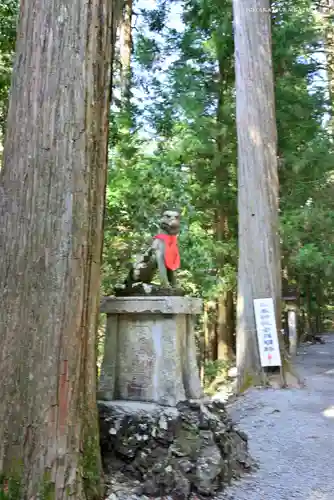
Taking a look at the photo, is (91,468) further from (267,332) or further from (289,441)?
(267,332)

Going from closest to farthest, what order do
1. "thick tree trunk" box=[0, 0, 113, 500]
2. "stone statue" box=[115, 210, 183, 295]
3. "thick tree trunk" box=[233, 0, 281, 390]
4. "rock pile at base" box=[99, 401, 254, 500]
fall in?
1. "thick tree trunk" box=[0, 0, 113, 500]
2. "rock pile at base" box=[99, 401, 254, 500]
3. "stone statue" box=[115, 210, 183, 295]
4. "thick tree trunk" box=[233, 0, 281, 390]

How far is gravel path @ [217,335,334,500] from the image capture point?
326 cm

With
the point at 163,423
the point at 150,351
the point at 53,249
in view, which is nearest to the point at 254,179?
the point at 150,351

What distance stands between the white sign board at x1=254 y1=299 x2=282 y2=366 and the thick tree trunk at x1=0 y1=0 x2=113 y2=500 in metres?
4.32

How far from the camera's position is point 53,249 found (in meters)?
2.48

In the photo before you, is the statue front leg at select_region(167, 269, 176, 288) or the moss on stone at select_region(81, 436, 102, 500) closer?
the moss on stone at select_region(81, 436, 102, 500)

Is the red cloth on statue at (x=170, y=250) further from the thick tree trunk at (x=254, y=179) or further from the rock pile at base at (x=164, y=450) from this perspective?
the thick tree trunk at (x=254, y=179)

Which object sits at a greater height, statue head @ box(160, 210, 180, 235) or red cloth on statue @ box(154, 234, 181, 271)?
statue head @ box(160, 210, 180, 235)

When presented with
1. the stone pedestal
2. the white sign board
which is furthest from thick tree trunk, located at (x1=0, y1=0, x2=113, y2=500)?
the white sign board

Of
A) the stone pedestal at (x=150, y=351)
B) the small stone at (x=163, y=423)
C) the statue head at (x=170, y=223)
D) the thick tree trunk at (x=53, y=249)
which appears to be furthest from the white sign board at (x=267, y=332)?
the thick tree trunk at (x=53, y=249)

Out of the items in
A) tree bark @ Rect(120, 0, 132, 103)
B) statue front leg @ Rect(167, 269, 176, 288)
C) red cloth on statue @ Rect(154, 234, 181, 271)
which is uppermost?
tree bark @ Rect(120, 0, 132, 103)

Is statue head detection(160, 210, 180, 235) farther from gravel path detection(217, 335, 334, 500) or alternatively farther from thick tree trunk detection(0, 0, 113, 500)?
gravel path detection(217, 335, 334, 500)

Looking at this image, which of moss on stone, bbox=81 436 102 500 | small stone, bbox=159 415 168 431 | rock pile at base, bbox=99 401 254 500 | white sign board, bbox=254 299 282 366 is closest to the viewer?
moss on stone, bbox=81 436 102 500

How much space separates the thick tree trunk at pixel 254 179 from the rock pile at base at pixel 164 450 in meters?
3.62
